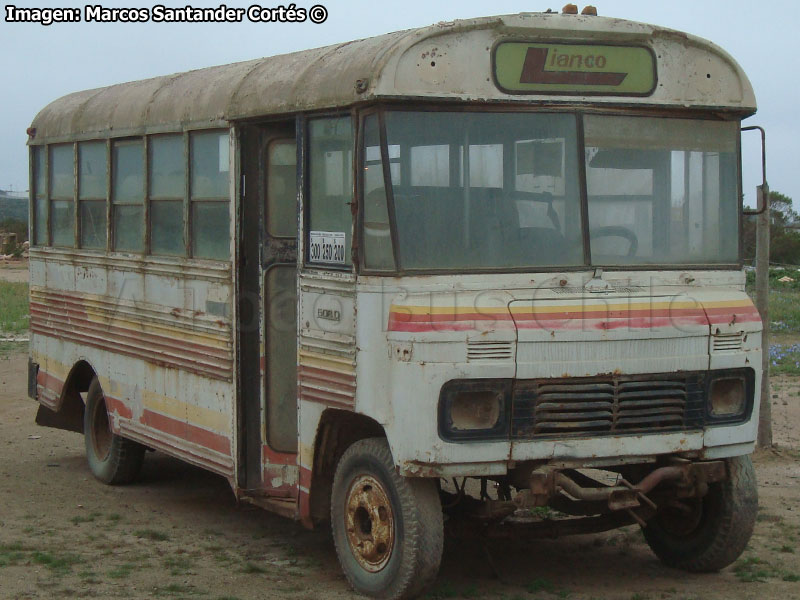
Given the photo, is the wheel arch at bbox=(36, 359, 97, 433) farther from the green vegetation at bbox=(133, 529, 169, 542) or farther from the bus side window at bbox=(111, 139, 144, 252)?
the green vegetation at bbox=(133, 529, 169, 542)

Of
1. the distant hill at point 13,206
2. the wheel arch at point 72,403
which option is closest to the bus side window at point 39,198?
the wheel arch at point 72,403

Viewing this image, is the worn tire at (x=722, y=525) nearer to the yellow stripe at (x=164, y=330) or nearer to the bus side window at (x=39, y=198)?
the yellow stripe at (x=164, y=330)

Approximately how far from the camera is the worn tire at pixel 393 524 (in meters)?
6.25

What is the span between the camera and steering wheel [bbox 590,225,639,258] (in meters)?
6.60

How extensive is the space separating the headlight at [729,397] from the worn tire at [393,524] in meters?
1.55

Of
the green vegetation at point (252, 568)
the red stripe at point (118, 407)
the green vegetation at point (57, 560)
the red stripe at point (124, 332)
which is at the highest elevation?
the red stripe at point (124, 332)

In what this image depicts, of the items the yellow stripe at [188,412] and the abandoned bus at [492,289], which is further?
the yellow stripe at [188,412]

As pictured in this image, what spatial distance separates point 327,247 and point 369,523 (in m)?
1.45

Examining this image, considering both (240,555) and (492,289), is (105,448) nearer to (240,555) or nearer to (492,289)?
(240,555)

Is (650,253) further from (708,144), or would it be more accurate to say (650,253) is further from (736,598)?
(736,598)

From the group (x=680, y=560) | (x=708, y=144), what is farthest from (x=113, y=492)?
(x=708, y=144)

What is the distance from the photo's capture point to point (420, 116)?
6324 mm

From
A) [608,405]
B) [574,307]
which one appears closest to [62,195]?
[574,307]

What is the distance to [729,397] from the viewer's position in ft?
22.0
